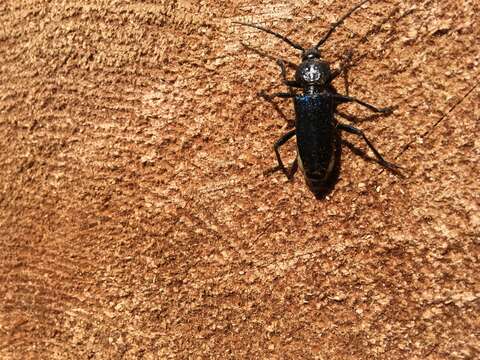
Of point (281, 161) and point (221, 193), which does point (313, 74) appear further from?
point (221, 193)

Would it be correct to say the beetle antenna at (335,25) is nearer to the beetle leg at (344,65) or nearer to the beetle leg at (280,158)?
the beetle leg at (344,65)

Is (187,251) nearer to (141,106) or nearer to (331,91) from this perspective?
(141,106)

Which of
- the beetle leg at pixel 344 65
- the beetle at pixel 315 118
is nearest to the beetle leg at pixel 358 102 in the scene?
the beetle at pixel 315 118

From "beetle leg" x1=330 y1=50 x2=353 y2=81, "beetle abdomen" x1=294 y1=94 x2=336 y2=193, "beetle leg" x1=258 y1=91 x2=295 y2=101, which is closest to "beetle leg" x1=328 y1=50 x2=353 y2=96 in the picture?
"beetle leg" x1=330 y1=50 x2=353 y2=81

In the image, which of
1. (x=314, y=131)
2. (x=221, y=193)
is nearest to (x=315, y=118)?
(x=314, y=131)

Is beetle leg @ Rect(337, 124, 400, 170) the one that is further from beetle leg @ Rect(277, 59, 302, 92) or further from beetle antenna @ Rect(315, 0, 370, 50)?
beetle antenna @ Rect(315, 0, 370, 50)

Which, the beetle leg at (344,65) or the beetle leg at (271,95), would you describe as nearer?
the beetle leg at (344,65)
